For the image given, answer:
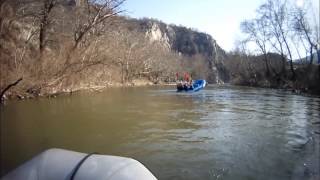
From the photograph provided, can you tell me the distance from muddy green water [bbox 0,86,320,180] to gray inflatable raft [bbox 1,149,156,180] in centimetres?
453

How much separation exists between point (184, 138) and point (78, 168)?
941cm

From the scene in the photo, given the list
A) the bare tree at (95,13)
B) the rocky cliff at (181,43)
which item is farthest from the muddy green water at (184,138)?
the rocky cliff at (181,43)

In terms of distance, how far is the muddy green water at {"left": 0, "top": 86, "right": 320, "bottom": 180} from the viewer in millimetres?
9969

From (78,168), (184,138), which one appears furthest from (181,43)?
(78,168)

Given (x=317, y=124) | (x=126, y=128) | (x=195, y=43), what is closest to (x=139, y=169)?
(x=126, y=128)

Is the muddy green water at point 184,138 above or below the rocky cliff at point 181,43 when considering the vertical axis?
below

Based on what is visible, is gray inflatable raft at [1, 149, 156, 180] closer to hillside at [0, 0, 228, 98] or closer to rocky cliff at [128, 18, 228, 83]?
hillside at [0, 0, 228, 98]

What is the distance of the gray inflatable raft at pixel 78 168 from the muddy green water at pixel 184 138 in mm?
4529

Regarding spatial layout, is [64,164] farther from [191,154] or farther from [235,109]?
[235,109]

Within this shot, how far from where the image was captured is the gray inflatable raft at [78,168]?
4457 millimetres

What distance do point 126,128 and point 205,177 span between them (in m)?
7.16

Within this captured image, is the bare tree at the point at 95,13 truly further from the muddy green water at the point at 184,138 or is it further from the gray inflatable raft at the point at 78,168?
the gray inflatable raft at the point at 78,168

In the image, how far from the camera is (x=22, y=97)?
2691 centimetres

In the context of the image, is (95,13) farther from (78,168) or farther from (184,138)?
(78,168)
